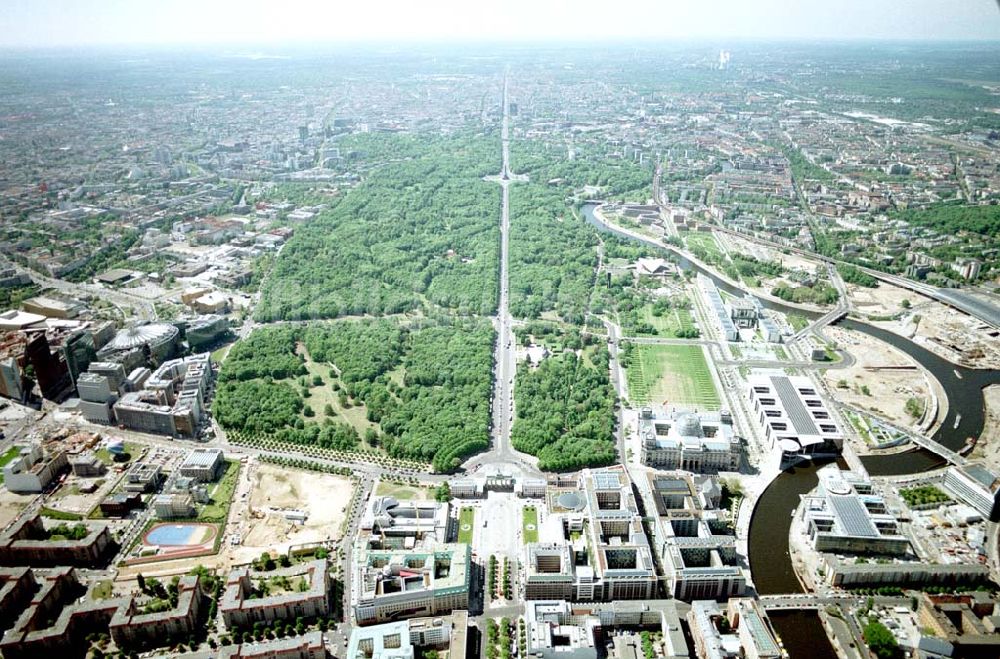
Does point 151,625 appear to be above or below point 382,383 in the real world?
below

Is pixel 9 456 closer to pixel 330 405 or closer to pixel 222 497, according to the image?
pixel 222 497

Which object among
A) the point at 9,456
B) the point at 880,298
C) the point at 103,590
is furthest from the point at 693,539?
the point at 880,298

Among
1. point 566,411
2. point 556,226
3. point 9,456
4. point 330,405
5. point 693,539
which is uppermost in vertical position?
point 556,226

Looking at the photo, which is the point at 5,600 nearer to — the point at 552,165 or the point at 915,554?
the point at 915,554

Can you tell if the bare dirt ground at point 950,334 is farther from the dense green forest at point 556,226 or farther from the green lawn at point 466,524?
the green lawn at point 466,524

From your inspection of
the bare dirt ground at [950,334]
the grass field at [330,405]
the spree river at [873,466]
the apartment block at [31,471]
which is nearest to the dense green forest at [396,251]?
the grass field at [330,405]

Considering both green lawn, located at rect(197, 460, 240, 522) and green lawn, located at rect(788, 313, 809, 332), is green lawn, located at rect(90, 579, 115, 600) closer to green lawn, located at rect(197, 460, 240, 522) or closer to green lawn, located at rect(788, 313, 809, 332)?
green lawn, located at rect(197, 460, 240, 522)

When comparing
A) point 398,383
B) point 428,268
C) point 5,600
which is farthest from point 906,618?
point 428,268

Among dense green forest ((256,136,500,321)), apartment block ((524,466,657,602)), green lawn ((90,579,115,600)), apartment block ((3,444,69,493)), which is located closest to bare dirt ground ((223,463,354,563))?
green lawn ((90,579,115,600))
